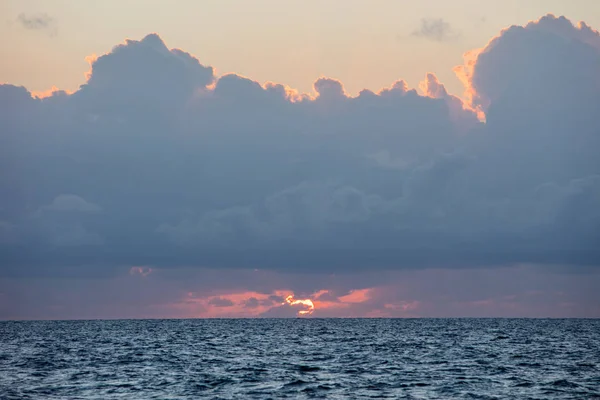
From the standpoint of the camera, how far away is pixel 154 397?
2527 inches

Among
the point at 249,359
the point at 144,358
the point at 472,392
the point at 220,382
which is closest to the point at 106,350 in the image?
the point at 144,358

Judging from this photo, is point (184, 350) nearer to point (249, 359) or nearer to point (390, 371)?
point (249, 359)

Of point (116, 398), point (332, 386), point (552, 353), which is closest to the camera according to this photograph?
point (116, 398)

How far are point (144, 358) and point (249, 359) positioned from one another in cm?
1342

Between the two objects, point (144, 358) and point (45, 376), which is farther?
point (144, 358)

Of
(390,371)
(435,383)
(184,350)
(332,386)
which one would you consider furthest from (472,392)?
(184,350)

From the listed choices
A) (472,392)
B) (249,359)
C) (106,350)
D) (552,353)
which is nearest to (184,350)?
(106,350)

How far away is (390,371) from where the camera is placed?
83500mm

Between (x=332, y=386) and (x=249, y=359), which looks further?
(x=249, y=359)

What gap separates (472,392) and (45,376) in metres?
40.2

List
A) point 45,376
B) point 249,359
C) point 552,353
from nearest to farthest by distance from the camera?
1. point 45,376
2. point 249,359
3. point 552,353

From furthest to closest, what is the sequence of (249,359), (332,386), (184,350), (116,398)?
(184,350) < (249,359) < (332,386) < (116,398)

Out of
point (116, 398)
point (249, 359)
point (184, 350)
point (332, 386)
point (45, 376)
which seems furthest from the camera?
point (184, 350)

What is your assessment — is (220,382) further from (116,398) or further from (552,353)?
(552,353)
